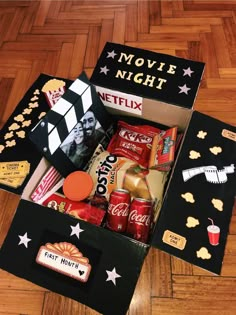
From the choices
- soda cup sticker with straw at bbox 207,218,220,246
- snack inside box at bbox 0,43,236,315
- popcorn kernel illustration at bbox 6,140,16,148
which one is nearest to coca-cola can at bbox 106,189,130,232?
snack inside box at bbox 0,43,236,315

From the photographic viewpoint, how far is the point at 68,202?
0.83 metres

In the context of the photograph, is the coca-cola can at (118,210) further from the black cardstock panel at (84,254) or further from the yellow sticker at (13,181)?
the yellow sticker at (13,181)

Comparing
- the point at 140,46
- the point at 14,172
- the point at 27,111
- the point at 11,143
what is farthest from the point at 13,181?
the point at 140,46

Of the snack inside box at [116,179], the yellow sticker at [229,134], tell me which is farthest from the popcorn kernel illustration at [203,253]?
the yellow sticker at [229,134]

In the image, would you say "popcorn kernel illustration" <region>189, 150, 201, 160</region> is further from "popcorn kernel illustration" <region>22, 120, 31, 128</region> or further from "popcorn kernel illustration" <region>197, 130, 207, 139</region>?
"popcorn kernel illustration" <region>22, 120, 31, 128</region>

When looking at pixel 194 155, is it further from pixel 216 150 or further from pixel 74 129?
pixel 74 129

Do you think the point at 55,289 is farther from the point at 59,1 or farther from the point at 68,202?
the point at 59,1

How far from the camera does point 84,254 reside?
68 cm

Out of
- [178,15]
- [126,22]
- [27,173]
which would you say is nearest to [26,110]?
[27,173]

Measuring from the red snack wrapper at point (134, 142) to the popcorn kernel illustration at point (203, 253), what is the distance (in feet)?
1.16

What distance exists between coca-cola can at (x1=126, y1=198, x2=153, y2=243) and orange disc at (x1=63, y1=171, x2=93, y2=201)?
0.14 metres

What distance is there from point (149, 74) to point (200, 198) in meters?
0.42

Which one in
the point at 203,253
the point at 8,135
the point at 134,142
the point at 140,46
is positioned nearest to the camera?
the point at 203,253

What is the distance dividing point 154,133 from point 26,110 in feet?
1.38
